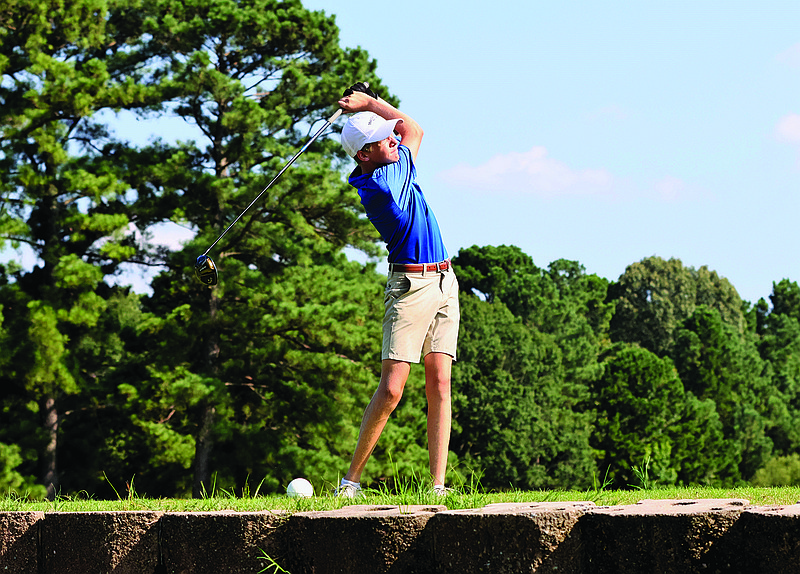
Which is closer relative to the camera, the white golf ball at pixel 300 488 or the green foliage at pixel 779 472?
the white golf ball at pixel 300 488

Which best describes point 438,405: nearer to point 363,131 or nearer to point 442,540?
point 363,131

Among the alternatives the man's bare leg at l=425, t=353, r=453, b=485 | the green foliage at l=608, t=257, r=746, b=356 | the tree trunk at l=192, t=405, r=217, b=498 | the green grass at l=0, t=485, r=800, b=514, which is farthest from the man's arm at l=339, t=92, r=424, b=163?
the green foliage at l=608, t=257, r=746, b=356

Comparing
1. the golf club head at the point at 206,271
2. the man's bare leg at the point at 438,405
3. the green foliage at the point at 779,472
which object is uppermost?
the golf club head at the point at 206,271

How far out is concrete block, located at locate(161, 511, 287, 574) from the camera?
9.70 feet

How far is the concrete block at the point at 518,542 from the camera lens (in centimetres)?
250

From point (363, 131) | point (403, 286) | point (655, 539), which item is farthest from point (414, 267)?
point (655, 539)

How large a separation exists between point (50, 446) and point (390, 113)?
57.7 feet

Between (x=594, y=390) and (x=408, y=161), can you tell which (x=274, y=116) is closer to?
(x=408, y=161)

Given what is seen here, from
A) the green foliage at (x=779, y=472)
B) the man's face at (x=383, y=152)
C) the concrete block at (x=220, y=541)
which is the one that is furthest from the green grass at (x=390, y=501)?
the green foliage at (x=779, y=472)

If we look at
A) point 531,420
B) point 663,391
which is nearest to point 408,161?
point 531,420

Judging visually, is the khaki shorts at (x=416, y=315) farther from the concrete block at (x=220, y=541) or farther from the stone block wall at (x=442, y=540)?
the concrete block at (x=220, y=541)

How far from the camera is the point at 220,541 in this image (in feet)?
9.88

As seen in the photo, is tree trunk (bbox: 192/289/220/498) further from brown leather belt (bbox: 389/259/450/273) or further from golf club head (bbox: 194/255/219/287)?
brown leather belt (bbox: 389/259/450/273)

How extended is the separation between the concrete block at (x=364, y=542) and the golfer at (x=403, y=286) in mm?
997
